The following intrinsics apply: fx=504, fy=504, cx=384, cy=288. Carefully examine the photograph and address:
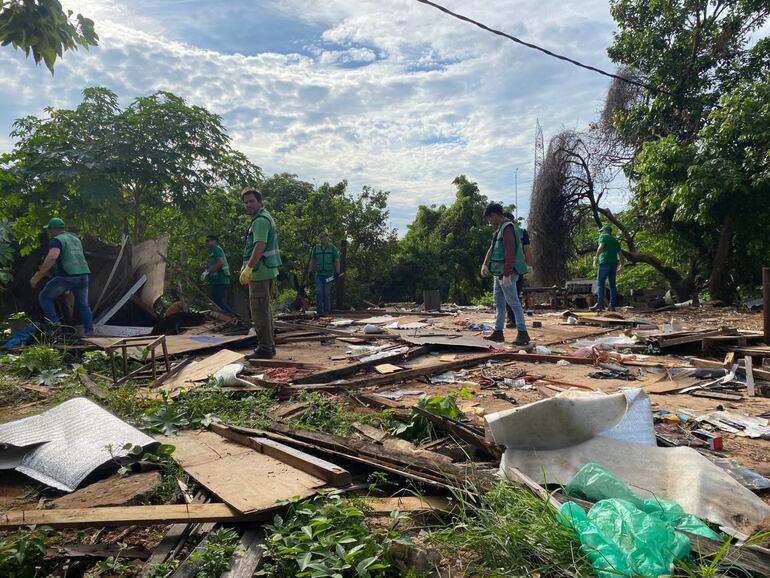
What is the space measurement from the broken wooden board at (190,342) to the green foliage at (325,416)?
2866 mm

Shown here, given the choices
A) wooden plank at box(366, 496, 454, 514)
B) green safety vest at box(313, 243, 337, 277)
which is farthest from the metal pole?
green safety vest at box(313, 243, 337, 277)

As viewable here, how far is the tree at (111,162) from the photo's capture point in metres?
9.41

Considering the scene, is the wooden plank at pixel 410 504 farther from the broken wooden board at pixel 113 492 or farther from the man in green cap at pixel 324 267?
the man in green cap at pixel 324 267

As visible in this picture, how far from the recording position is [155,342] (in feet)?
17.3

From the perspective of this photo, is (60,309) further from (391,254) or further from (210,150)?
(391,254)

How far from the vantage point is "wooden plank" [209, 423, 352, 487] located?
259 cm

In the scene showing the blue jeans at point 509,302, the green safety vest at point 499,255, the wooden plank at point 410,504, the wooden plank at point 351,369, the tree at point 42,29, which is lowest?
the wooden plank at point 410,504

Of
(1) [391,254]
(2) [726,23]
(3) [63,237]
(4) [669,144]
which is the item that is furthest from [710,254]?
(3) [63,237]

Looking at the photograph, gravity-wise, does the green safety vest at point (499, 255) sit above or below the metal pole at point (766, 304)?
above

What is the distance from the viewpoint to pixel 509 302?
7.25 metres

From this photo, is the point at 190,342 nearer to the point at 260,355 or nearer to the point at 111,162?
the point at 260,355

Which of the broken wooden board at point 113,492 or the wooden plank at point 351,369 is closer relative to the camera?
the broken wooden board at point 113,492

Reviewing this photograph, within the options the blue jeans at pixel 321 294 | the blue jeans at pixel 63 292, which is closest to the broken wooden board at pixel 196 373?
the blue jeans at pixel 63 292

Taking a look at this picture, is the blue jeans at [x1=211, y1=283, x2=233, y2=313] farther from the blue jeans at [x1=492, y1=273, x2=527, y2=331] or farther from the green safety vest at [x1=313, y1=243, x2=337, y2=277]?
the blue jeans at [x1=492, y1=273, x2=527, y2=331]
